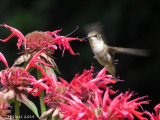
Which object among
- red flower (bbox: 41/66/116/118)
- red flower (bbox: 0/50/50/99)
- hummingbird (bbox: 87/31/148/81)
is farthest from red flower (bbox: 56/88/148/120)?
hummingbird (bbox: 87/31/148/81)

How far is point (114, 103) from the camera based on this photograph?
46.3 inches

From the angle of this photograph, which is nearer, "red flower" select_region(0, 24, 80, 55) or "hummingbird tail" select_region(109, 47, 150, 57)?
"hummingbird tail" select_region(109, 47, 150, 57)

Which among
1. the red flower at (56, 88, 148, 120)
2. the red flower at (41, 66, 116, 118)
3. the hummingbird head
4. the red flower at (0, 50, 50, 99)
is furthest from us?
the hummingbird head

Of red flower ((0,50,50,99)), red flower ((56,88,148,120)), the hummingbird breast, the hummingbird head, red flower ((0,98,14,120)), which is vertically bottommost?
red flower ((56,88,148,120))

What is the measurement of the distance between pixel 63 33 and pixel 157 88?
1.07 meters

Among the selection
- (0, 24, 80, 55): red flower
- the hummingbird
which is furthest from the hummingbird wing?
(0, 24, 80, 55): red flower

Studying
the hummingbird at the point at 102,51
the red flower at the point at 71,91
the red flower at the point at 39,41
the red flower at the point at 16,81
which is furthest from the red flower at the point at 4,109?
the hummingbird at the point at 102,51

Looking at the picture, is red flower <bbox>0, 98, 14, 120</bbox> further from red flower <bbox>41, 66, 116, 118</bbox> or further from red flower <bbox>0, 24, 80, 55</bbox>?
red flower <bbox>0, 24, 80, 55</bbox>

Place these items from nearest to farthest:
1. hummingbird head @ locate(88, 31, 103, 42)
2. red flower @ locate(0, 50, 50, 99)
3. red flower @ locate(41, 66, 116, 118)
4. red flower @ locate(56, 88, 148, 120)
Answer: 1. red flower @ locate(56, 88, 148, 120)
2. red flower @ locate(41, 66, 116, 118)
3. red flower @ locate(0, 50, 50, 99)
4. hummingbird head @ locate(88, 31, 103, 42)

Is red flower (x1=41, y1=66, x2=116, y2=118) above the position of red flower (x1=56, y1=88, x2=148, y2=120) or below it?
above

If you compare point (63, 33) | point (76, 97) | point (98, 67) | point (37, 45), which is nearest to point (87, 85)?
point (76, 97)

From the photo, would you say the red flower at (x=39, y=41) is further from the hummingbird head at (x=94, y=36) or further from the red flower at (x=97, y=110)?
the red flower at (x=97, y=110)

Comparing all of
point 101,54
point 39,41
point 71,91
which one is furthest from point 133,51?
point 39,41

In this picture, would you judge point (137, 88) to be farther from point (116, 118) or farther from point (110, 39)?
point (116, 118)
